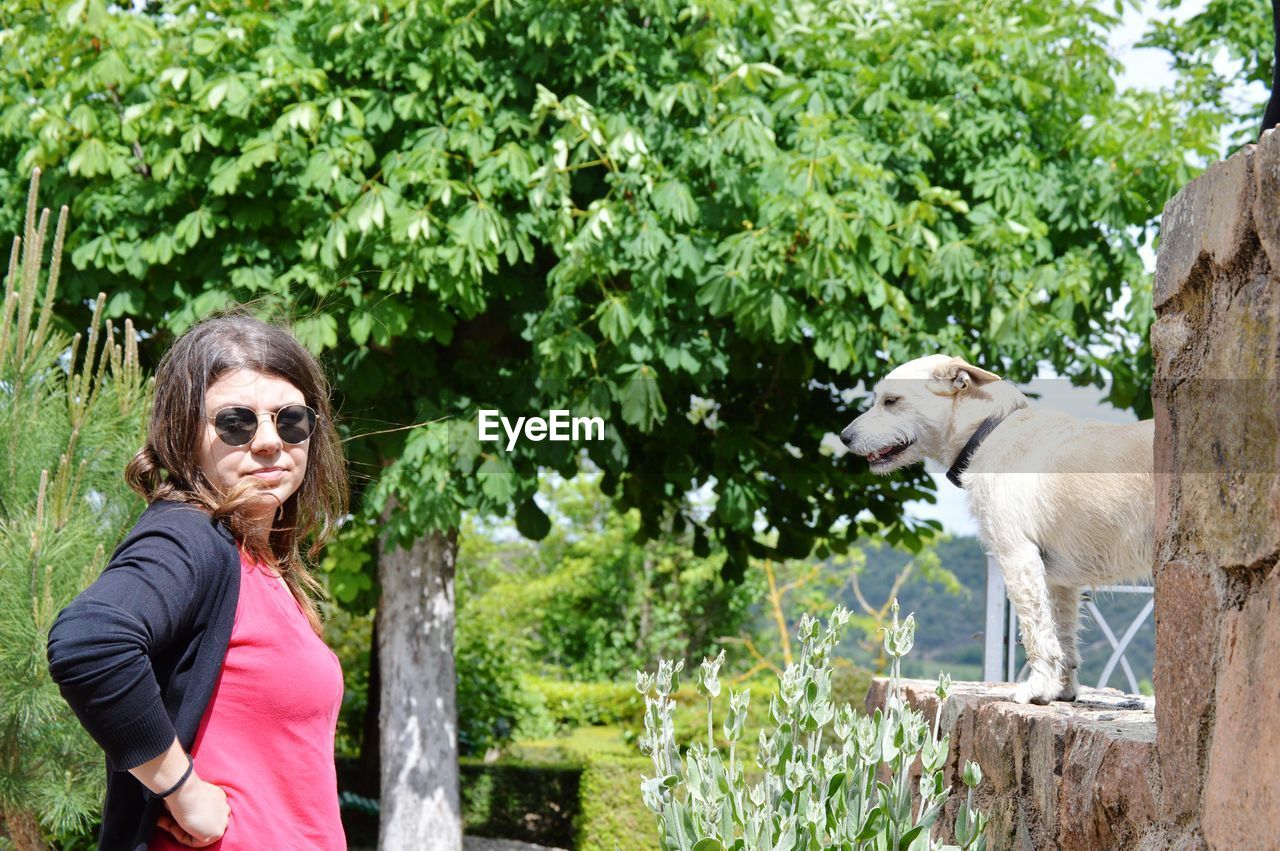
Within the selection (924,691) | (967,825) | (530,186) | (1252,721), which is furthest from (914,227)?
(1252,721)

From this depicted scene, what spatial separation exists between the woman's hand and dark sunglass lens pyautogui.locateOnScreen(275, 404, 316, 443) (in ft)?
2.02

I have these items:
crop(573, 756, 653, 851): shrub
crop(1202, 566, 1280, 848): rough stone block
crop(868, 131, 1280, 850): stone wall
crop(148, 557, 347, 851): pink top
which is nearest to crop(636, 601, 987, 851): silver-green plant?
crop(868, 131, 1280, 850): stone wall

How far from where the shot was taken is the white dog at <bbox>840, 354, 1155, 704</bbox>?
261cm

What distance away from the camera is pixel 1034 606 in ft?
9.03

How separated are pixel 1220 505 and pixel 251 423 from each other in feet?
5.33

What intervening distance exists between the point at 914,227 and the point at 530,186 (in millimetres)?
1936

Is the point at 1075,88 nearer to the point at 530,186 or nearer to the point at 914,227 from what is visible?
the point at 914,227

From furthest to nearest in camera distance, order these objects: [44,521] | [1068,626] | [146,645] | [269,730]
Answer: [44,521] → [1068,626] → [269,730] → [146,645]

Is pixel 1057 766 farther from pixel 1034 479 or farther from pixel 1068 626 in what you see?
pixel 1034 479

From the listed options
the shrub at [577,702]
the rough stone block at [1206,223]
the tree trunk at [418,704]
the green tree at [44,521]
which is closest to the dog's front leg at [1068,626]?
the rough stone block at [1206,223]

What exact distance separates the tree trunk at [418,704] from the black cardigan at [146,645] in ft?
19.1

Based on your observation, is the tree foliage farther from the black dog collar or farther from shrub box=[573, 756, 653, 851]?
shrub box=[573, 756, 653, 851]

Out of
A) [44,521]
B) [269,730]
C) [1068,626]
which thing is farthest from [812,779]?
[44,521]

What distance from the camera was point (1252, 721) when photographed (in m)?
1.80
